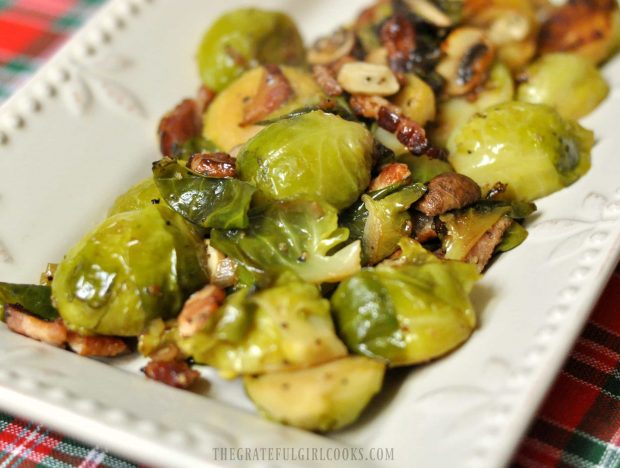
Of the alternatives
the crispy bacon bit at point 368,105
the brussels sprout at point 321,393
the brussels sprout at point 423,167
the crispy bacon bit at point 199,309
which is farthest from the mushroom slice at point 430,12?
the brussels sprout at point 321,393

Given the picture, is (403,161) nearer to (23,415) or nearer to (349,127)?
(349,127)

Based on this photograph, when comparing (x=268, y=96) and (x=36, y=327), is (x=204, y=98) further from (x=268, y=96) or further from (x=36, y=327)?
(x=36, y=327)

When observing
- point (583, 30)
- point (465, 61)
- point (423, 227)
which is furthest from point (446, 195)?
point (583, 30)

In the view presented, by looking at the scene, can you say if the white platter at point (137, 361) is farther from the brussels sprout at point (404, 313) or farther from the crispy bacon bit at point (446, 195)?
the crispy bacon bit at point (446, 195)

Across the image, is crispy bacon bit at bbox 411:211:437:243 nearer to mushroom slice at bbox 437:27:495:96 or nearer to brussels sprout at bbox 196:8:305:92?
mushroom slice at bbox 437:27:495:96

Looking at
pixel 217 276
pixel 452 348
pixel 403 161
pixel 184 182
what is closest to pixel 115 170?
pixel 184 182

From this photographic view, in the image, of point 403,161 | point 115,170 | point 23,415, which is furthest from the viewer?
point 115,170

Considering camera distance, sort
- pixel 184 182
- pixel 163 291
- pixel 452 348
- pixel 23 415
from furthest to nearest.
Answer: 1. pixel 184 182
2. pixel 163 291
3. pixel 452 348
4. pixel 23 415
